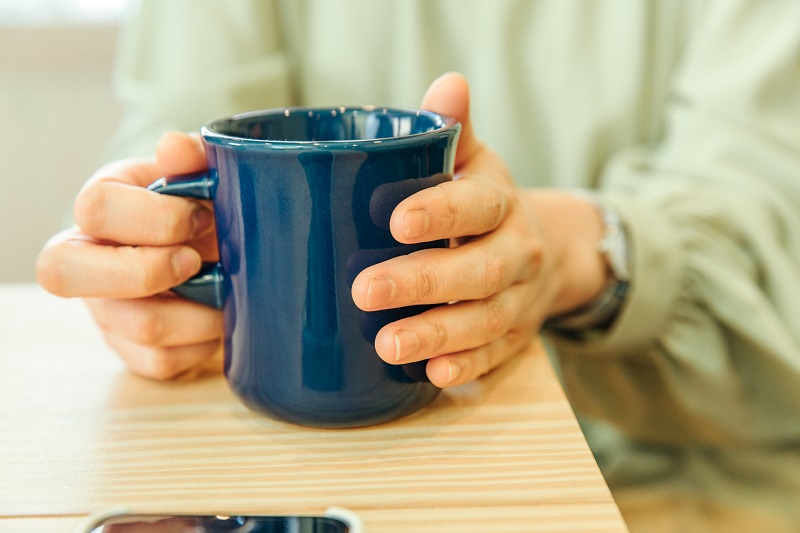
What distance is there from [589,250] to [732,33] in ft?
A: 1.03

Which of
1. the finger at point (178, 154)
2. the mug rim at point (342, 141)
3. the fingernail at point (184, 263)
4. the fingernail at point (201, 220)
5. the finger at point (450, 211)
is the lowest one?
the fingernail at point (184, 263)

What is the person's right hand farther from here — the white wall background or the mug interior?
the white wall background

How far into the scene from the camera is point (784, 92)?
72cm

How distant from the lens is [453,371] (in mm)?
399

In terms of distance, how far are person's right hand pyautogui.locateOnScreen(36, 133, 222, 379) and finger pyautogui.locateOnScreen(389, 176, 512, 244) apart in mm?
137

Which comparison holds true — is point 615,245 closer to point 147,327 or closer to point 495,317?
point 495,317

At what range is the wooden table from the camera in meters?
0.33

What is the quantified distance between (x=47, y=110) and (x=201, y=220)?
1062mm

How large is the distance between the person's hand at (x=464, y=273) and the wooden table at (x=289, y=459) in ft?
0.11

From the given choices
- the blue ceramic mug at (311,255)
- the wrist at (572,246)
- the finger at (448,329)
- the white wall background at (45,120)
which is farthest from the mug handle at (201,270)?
the white wall background at (45,120)

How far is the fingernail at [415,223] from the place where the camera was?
0.35 m

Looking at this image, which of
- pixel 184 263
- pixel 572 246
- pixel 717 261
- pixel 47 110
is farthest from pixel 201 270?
pixel 47 110

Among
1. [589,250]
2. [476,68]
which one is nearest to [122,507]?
[589,250]

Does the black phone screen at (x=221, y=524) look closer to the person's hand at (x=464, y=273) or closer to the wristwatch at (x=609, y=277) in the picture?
the person's hand at (x=464, y=273)
